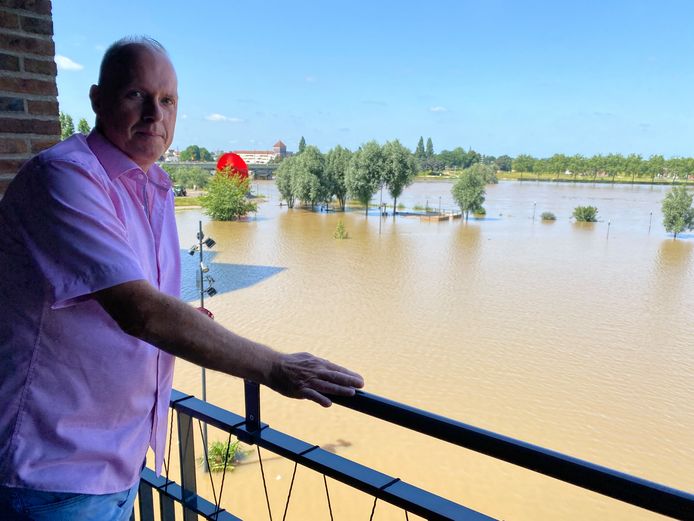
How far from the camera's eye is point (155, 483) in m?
1.56

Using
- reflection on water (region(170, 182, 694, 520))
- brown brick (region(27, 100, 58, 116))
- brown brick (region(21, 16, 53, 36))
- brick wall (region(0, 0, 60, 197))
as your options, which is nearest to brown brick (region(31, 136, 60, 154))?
brick wall (region(0, 0, 60, 197))

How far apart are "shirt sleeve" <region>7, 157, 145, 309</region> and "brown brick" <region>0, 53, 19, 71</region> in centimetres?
136

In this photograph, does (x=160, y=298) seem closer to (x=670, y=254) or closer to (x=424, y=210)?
(x=670, y=254)

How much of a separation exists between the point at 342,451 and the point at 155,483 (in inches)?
297

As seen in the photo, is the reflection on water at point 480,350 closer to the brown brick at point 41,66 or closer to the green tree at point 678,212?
the green tree at point 678,212

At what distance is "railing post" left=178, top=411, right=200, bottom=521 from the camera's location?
1.49m

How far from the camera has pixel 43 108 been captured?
2.04 meters

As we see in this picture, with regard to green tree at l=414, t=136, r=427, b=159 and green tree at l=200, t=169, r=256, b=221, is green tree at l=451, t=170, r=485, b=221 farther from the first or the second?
green tree at l=414, t=136, r=427, b=159

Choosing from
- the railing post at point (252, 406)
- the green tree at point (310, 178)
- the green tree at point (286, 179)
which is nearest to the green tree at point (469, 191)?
the green tree at point (310, 178)

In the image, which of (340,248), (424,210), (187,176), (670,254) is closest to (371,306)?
(340,248)

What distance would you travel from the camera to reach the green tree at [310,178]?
40.1 m

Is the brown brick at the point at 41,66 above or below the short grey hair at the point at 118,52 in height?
above

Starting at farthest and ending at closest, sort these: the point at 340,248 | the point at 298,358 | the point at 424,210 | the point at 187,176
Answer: the point at 187,176, the point at 424,210, the point at 340,248, the point at 298,358

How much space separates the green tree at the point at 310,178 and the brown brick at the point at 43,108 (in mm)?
38160
